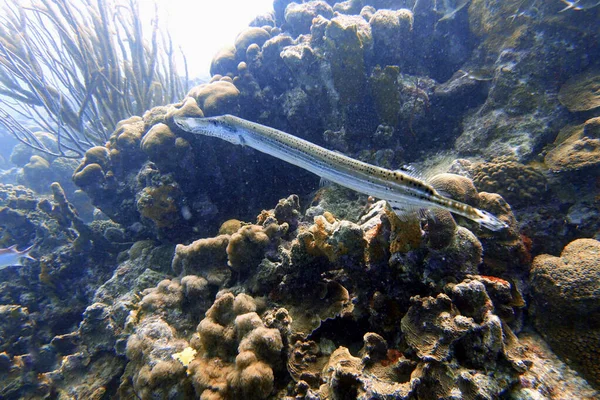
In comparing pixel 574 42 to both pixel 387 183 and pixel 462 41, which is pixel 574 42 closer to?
pixel 462 41

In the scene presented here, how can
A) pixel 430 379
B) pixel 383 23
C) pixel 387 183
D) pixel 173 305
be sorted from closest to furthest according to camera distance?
pixel 430 379, pixel 387 183, pixel 173 305, pixel 383 23

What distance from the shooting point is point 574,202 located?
13.0 ft

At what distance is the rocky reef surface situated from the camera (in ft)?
8.66

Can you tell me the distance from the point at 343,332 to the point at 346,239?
3.85 feet

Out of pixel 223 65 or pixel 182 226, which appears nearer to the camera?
pixel 182 226

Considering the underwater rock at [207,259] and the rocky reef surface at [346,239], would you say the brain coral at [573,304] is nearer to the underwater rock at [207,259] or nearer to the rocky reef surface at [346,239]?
the rocky reef surface at [346,239]

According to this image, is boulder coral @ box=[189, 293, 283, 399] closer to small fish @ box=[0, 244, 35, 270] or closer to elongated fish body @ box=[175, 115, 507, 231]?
elongated fish body @ box=[175, 115, 507, 231]

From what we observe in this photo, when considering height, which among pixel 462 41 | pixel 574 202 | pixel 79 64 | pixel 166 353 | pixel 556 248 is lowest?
pixel 166 353

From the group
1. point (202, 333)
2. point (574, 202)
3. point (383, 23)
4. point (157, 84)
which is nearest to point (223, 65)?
point (157, 84)

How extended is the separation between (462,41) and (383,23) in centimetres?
217

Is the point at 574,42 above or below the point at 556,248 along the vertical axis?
above

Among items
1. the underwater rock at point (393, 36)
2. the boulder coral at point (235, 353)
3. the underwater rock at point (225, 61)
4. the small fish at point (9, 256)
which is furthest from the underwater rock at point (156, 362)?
the underwater rock at point (225, 61)

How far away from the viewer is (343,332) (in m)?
3.27

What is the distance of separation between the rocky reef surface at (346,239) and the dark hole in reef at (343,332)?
0.05 feet
